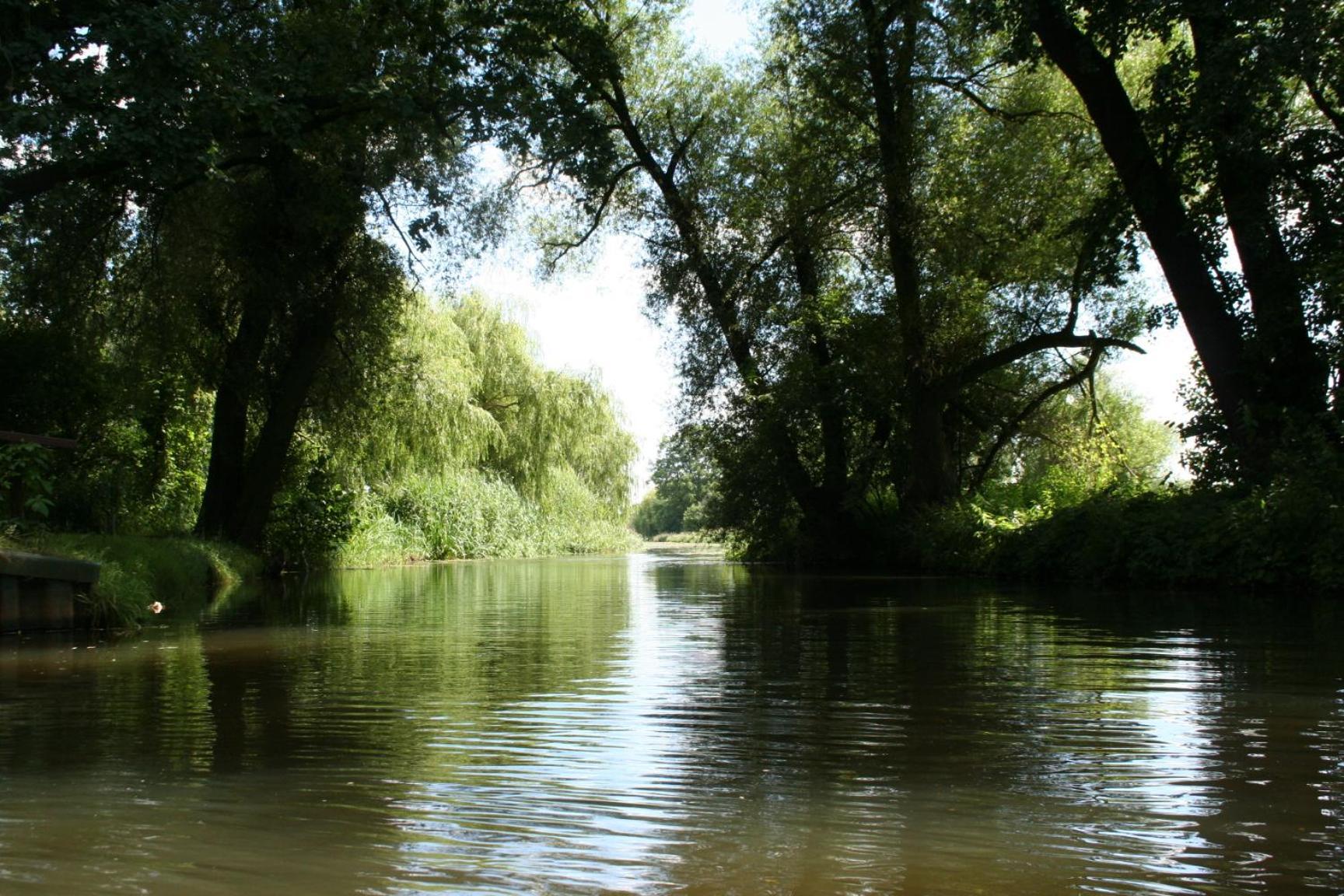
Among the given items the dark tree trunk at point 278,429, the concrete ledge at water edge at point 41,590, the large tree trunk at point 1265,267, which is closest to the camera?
the concrete ledge at water edge at point 41,590

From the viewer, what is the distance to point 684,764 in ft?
14.6

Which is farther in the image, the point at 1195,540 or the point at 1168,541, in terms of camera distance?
the point at 1168,541

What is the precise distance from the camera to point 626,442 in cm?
3666

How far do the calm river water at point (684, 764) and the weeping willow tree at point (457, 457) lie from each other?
14.5 meters

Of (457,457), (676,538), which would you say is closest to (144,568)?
(457,457)

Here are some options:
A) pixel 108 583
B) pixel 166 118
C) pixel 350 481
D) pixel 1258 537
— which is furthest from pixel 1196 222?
pixel 350 481

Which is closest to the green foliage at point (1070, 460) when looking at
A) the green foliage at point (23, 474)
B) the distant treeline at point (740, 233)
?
the distant treeline at point (740, 233)

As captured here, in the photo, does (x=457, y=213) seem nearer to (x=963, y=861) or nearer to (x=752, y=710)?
(x=752, y=710)

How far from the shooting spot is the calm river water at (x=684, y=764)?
3.12m

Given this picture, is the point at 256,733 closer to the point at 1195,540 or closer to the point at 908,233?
the point at 1195,540

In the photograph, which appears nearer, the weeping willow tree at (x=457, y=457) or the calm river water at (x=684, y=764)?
the calm river water at (x=684, y=764)

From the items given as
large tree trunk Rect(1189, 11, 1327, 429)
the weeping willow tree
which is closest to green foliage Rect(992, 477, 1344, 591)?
large tree trunk Rect(1189, 11, 1327, 429)

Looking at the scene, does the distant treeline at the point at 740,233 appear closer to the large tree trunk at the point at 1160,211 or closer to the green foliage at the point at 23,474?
the large tree trunk at the point at 1160,211

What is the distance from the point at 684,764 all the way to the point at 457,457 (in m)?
24.1
